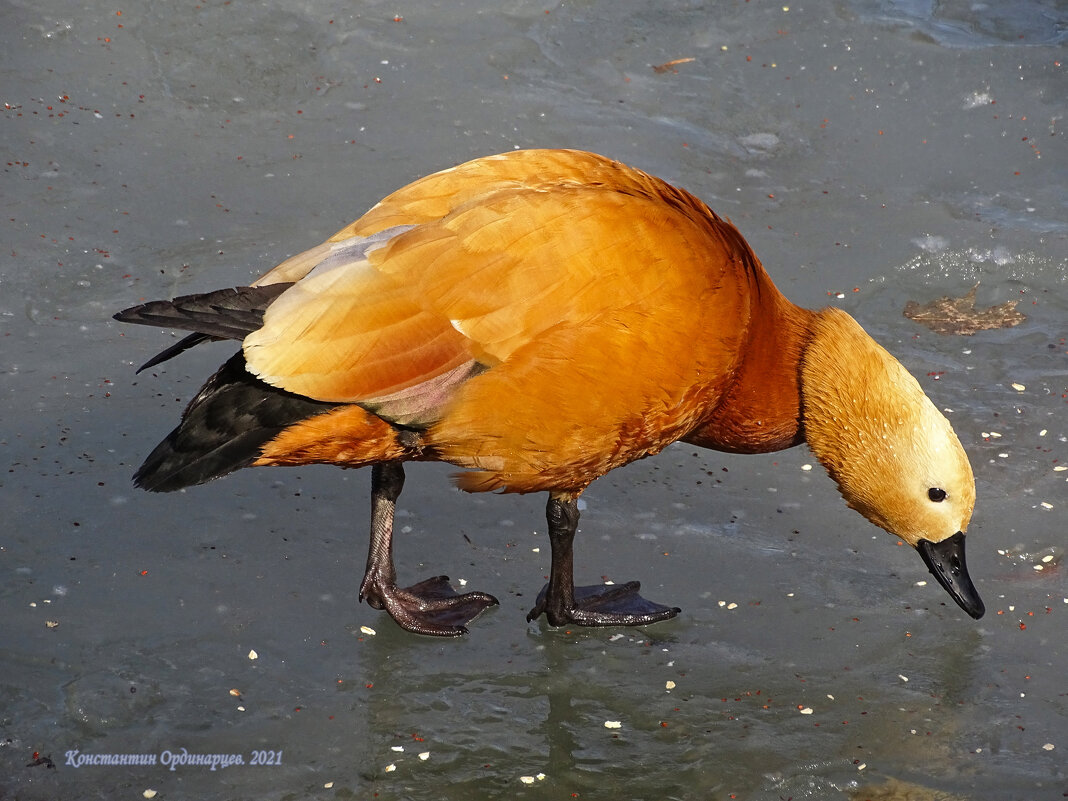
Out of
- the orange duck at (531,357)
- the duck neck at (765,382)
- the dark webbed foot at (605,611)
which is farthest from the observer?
the dark webbed foot at (605,611)

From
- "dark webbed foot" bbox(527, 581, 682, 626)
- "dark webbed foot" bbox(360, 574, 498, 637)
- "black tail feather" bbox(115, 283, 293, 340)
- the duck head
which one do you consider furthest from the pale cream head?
"black tail feather" bbox(115, 283, 293, 340)

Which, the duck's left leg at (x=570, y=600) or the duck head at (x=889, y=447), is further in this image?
the duck's left leg at (x=570, y=600)

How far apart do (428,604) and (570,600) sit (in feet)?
1.37

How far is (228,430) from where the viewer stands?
3199 millimetres

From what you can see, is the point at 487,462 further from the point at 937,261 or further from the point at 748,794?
the point at 937,261

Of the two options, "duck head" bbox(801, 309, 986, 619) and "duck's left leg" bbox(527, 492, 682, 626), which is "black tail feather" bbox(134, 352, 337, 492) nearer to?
"duck's left leg" bbox(527, 492, 682, 626)

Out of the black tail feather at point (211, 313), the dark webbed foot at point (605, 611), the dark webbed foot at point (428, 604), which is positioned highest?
the black tail feather at point (211, 313)

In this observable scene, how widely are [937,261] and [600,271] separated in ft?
9.00

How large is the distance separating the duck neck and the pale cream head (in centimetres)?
4

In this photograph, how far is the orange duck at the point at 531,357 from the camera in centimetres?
313

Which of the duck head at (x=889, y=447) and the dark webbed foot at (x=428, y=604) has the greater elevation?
the duck head at (x=889, y=447)

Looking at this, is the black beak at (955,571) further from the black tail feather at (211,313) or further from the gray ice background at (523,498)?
the black tail feather at (211,313)

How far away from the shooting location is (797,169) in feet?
19.8

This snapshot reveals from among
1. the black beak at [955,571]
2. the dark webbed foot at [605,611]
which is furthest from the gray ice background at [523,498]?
the black beak at [955,571]
